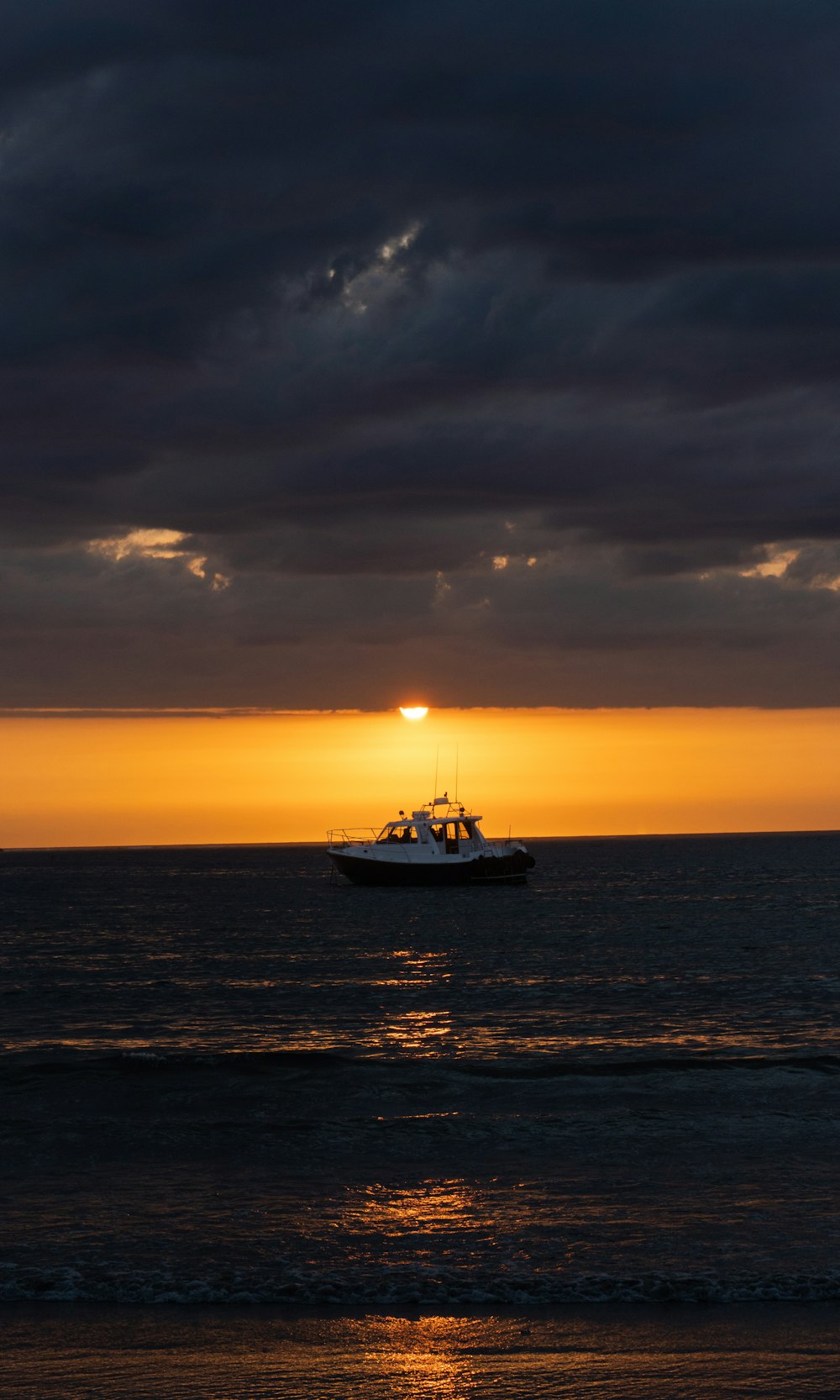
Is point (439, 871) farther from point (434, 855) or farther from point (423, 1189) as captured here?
point (423, 1189)

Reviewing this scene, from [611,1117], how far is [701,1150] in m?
3.14

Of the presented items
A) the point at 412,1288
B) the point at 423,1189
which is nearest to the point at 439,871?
the point at 423,1189

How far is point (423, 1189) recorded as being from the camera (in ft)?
65.6

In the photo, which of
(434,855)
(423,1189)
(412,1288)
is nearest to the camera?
(412,1288)

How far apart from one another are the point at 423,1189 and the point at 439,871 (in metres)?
Result: 116

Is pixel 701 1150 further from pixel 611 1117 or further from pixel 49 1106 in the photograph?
pixel 49 1106

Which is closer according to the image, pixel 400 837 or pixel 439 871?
pixel 439 871

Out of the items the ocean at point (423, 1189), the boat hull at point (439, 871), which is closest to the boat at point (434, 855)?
the boat hull at point (439, 871)

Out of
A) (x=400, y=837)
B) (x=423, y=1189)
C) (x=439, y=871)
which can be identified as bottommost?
(x=423, y=1189)

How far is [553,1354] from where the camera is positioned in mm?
13242

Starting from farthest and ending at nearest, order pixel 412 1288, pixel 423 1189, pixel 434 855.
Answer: pixel 434 855 < pixel 423 1189 < pixel 412 1288

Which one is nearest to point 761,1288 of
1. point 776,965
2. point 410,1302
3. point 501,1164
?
point 410,1302

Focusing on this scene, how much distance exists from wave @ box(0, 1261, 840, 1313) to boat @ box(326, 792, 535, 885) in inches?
4653

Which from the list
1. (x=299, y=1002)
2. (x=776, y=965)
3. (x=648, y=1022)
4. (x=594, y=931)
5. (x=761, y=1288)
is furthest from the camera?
(x=594, y=931)
